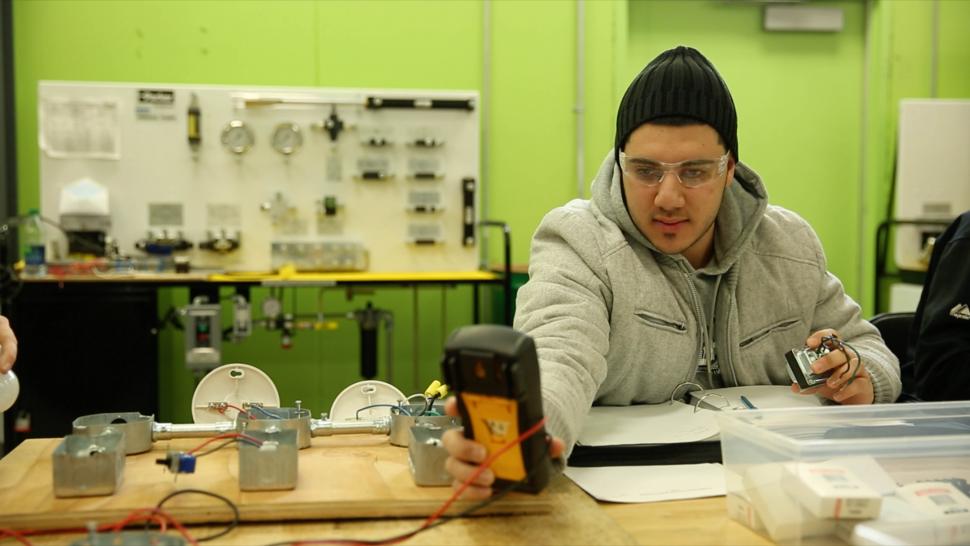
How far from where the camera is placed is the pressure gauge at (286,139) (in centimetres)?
438

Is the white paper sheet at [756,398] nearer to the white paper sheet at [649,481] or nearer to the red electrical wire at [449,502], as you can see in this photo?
the white paper sheet at [649,481]

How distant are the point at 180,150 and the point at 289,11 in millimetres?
987

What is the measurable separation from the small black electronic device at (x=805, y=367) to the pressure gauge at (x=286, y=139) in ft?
11.3

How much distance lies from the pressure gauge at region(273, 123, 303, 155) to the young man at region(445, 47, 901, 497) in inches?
118

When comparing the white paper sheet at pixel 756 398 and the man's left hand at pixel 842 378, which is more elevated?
the man's left hand at pixel 842 378

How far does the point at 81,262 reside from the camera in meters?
3.95

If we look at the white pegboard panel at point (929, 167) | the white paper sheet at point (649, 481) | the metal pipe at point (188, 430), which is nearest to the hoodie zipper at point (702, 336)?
the white paper sheet at point (649, 481)

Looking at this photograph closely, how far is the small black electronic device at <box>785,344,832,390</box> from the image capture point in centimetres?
139

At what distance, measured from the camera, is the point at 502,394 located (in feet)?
3.05

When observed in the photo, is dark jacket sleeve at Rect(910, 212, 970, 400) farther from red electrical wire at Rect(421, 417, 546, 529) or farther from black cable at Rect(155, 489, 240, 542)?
black cable at Rect(155, 489, 240, 542)

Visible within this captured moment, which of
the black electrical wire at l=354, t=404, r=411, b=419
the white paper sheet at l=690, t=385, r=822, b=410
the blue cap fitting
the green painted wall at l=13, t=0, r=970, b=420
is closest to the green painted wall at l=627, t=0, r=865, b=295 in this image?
the green painted wall at l=13, t=0, r=970, b=420

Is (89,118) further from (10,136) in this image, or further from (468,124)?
(468,124)

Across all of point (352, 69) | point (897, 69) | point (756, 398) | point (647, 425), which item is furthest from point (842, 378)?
point (897, 69)

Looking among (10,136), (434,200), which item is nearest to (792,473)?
(434,200)
